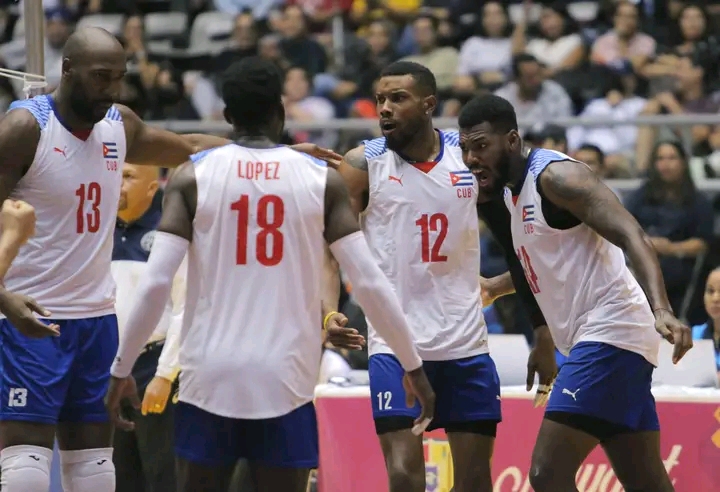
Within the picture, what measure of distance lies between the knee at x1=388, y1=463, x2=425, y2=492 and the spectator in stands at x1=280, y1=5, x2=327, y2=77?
31.9 ft

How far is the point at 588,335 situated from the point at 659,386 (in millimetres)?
2454

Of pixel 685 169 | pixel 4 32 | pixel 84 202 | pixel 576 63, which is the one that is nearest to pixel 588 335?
pixel 84 202

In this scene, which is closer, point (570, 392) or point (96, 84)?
point (570, 392)

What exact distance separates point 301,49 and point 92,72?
968 centimetres

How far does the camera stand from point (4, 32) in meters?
18.2

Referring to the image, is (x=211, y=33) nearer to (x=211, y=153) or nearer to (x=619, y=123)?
(x=619, y=123)

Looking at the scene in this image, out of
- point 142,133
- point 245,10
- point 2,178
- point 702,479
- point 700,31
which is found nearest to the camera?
point 2,178

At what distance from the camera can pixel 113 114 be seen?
7.19 meters

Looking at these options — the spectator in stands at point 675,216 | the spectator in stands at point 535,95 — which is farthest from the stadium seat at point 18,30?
the spectator in stands at point 675,216

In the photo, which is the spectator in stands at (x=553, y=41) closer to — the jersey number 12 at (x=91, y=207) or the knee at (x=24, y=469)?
the jersey number 12 at (x=91, y=207)

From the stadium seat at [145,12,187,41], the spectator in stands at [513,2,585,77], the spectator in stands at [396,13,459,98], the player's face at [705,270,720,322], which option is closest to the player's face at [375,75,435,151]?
the player's face at [705,270,720,322]

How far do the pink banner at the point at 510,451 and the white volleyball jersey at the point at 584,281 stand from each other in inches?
79.9

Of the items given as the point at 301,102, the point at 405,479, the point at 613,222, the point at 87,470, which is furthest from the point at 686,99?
the point at 87,470

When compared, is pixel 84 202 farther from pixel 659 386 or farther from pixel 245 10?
pixel 245 10
